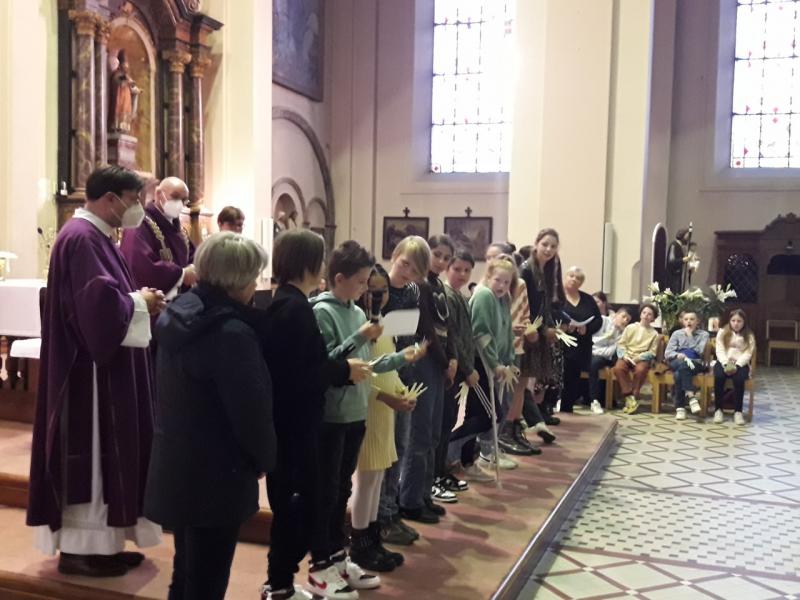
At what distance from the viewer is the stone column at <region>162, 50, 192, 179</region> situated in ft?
31.6

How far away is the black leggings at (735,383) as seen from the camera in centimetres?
813

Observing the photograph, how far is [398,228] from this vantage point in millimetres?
14953

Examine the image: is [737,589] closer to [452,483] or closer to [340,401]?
[452,483]

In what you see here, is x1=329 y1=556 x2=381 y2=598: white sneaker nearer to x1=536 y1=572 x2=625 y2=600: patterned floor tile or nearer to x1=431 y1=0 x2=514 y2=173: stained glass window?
x1=536 y1=572 x2=625 y2=600: patterned floor tile

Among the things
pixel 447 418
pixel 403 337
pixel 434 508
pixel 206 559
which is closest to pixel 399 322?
pixel 403 337

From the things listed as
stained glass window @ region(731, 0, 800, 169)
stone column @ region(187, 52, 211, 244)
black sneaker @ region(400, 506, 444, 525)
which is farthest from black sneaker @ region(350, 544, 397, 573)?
stained glass window @ region(731, 0, 800, 169)

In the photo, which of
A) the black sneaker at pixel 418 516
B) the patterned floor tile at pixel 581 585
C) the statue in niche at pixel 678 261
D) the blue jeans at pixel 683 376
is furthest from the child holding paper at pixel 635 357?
the black sneaker at pixel 418 516

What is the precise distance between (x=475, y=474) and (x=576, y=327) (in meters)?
2.69

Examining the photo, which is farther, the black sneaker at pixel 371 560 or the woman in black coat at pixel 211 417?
the black sneaker at pixel 371 560

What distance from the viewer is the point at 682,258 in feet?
37.3

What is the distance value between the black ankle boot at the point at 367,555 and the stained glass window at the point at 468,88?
1199 centimetres

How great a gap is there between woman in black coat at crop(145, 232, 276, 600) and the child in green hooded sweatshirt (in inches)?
22.5

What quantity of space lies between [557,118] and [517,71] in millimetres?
830

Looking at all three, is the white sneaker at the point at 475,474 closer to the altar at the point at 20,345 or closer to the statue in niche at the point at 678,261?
the altar at the point at 20,345
